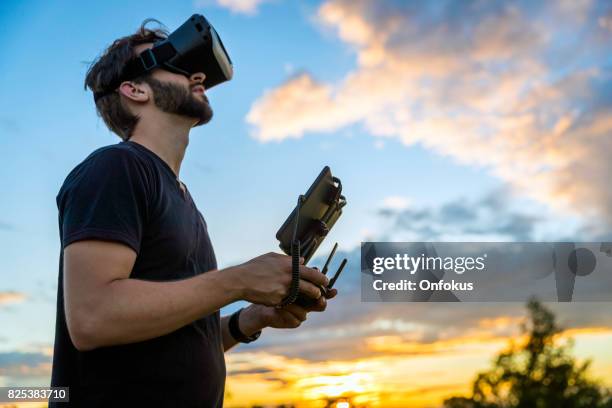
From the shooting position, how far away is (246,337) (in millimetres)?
3963

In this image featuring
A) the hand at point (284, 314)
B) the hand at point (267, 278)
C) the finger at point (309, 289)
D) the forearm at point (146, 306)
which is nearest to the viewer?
the forearm at point (146, 306)

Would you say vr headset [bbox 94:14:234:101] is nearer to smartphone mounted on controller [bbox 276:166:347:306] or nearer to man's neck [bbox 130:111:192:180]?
man's neck [bbox 130:111:192:180]

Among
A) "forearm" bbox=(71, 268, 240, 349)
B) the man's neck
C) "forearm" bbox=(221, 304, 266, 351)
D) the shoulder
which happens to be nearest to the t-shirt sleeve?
the shoulder

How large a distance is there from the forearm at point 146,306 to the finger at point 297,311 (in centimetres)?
63

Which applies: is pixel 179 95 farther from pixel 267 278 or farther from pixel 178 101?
pixel 267 278

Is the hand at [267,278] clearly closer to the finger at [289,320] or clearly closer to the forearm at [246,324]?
the finger at [289,320]

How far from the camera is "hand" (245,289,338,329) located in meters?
3.31

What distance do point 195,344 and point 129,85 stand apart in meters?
1.49

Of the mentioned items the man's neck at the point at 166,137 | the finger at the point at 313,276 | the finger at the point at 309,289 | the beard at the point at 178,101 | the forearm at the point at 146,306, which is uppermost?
the beard at the point at 178,101

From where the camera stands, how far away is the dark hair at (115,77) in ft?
12.3

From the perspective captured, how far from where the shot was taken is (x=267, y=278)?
113 inches

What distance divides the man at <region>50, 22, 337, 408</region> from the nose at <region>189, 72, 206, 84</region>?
473 mm

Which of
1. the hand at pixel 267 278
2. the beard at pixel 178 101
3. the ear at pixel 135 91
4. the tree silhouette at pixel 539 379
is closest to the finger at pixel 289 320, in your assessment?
the hand at pixel 267 278

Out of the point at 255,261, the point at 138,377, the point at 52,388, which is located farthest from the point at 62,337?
the point at 255,261
